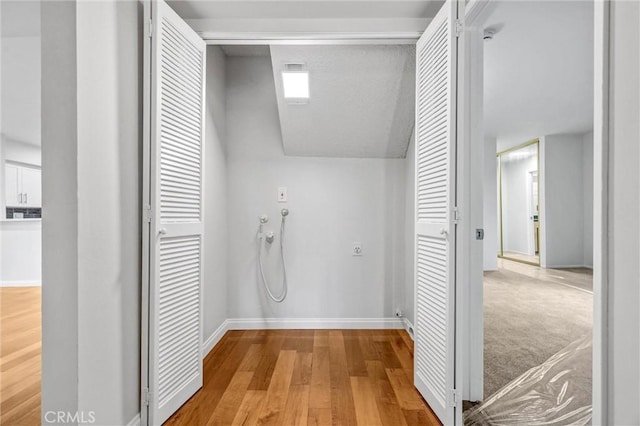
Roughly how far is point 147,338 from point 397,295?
214 cm

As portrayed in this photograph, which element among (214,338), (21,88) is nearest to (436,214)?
(214,338)

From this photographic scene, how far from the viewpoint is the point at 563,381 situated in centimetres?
205

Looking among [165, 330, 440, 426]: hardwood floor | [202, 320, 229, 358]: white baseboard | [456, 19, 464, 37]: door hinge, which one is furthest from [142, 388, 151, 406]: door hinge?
[456, 19, 464, 37]: door hinge

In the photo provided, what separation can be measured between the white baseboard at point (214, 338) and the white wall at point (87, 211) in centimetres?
91

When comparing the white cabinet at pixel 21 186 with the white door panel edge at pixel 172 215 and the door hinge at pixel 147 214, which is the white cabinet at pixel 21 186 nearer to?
the white door panel edge at pixel 172 215

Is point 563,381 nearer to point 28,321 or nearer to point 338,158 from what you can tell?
point 338,158

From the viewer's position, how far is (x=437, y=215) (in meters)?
1.88

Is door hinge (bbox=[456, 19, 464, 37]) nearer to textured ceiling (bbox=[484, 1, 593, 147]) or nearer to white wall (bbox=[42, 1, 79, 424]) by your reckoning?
textured ceiling (bbox=[484, 1, 593, 147])

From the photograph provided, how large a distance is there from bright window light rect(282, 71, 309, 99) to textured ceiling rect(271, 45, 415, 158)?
0.04 meters

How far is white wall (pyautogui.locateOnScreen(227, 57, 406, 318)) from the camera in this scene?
3145 mm

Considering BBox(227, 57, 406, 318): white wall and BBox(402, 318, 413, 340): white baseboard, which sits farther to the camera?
BBox(227, 57, 406, 318): white wall

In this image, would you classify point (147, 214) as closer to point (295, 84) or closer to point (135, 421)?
point (135, 421)

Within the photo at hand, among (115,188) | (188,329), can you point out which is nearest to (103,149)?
(115,188)

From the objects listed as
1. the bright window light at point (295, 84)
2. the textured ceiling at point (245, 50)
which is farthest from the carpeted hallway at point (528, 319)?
the textured ceiling at point (245, 50)
